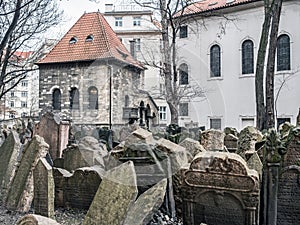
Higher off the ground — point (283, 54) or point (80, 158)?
point (283, 54)

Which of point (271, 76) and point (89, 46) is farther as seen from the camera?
point (89, 46)

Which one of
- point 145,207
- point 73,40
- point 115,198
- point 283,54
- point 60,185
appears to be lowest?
point 60,185

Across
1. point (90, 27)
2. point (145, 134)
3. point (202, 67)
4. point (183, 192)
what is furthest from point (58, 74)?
point (183, 192)

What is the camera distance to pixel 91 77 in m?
28.1

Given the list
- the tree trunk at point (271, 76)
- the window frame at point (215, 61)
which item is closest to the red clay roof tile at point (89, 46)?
the window frame at point (215, 61)

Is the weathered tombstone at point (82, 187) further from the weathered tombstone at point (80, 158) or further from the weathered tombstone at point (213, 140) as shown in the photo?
the weathered tombstone at point (213, 140)

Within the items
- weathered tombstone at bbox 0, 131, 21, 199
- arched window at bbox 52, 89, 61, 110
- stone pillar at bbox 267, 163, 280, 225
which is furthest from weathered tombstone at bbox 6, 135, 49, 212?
arched window at bbox 52, 89, 61, 110

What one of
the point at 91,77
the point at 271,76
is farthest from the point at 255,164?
the point at 91,77

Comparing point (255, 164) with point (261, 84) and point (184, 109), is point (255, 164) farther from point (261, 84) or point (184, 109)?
point (184, 109)

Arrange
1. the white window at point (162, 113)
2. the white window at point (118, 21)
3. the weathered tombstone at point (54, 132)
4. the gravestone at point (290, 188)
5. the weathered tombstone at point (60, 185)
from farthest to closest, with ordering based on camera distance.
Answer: the white window at point (118, 21) < the white window at point (162, 113) < the weathered tombstone at point (54, 132) < the weathered tombstone at point (60, 185) < the gravestone at point (290, 188)

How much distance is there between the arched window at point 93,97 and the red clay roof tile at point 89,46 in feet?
7.15

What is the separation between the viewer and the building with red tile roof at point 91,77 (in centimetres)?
2719

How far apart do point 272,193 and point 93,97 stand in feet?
79.8

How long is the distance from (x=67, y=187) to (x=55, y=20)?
10.9 metres
